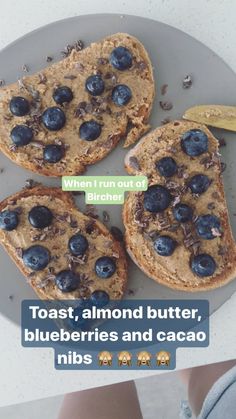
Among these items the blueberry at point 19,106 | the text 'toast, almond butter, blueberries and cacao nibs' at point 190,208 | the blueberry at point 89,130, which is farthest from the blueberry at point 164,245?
the blueberry at point 19,106

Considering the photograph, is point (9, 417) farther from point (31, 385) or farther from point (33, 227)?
point (33, 227)

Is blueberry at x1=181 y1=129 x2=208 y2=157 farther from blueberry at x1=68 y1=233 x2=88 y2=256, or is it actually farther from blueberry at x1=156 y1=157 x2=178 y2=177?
blueberry at x1=68 y1=233 x2=88 y2=256

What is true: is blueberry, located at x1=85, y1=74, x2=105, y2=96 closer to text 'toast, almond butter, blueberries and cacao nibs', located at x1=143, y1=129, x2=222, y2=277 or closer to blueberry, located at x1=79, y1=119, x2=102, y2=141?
blueberry, located at x1=79, y1=119, x2=102, y2=141

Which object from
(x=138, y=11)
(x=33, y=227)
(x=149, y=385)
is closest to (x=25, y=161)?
(x=33, y=227)

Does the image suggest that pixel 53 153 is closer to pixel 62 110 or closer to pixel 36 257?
pixel 62 110

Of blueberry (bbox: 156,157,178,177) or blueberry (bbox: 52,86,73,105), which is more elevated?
blueberry (bbox: 52,86,73,105)

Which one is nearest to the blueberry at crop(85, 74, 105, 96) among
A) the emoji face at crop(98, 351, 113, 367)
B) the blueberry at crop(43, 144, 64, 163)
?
the blueberry at crop(43, 144, 64, 163)

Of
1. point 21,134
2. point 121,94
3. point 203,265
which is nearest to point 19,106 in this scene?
point 21,134

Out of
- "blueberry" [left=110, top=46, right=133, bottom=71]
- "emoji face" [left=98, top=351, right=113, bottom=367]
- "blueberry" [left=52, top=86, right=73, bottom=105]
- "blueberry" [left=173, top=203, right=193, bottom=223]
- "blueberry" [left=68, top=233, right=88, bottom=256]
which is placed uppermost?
"blueberry" [left=110, top=46, right=133, bottom=71]
